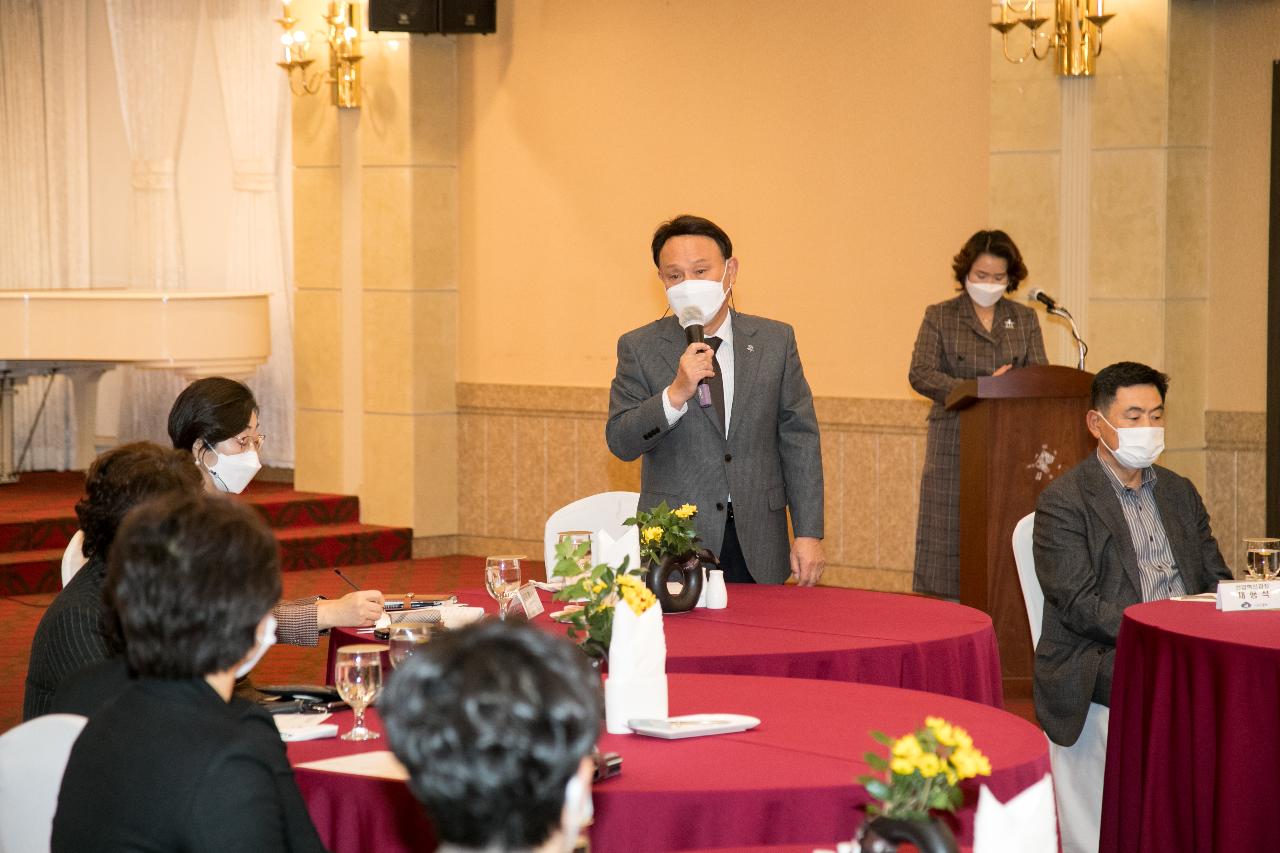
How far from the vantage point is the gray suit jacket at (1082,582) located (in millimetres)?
4359

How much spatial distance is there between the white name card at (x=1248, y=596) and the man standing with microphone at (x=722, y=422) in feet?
3.41

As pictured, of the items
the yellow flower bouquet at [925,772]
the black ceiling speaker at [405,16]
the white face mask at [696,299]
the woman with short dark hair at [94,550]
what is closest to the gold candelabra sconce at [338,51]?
the black ceiling speaker at [405,16]

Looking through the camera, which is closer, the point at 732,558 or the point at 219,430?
the point at 219,430

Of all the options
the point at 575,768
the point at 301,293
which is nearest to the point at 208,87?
the point at 301,293

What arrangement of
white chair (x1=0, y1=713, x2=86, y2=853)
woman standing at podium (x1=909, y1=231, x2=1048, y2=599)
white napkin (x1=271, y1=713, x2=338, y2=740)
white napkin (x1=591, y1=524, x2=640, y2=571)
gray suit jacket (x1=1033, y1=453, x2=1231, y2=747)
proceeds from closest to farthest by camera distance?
white chair (x1=0, y1=713, x2=86, y2=853) → white napkin (x1=271, y1=713, x2=338, y2=740) → white napkin (x1=591, y1=524, x2=640, y2=571) → gray suit jacket (x1=1033, y1=453, x2=1231, y2=747) → woman standing at podium (x1=909, y1=231, x2=1048, y2=599)

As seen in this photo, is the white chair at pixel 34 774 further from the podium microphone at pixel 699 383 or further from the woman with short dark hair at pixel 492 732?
the podium microphone at pixel 699 383

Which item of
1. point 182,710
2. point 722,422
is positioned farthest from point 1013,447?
point 182,710

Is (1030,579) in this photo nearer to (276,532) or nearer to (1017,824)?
(1017,824)

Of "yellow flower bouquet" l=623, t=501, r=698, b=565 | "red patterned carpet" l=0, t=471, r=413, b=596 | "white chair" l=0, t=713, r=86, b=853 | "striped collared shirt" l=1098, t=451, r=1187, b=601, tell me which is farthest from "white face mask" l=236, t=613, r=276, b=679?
"red patterned carpet" l=0, t=471, r=413, b=596

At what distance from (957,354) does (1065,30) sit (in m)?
1.83

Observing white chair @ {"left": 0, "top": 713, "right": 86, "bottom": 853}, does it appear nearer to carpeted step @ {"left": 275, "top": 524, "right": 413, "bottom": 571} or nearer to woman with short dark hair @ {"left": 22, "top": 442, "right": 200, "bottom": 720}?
woman with short dark hair @ {"left": 22, "top": 442, "right": 200, "bottom": 720}

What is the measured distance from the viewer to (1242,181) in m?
8.08

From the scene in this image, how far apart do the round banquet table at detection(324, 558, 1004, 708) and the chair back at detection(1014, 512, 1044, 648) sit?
47 cm

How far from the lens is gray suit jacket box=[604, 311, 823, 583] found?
185 inches
